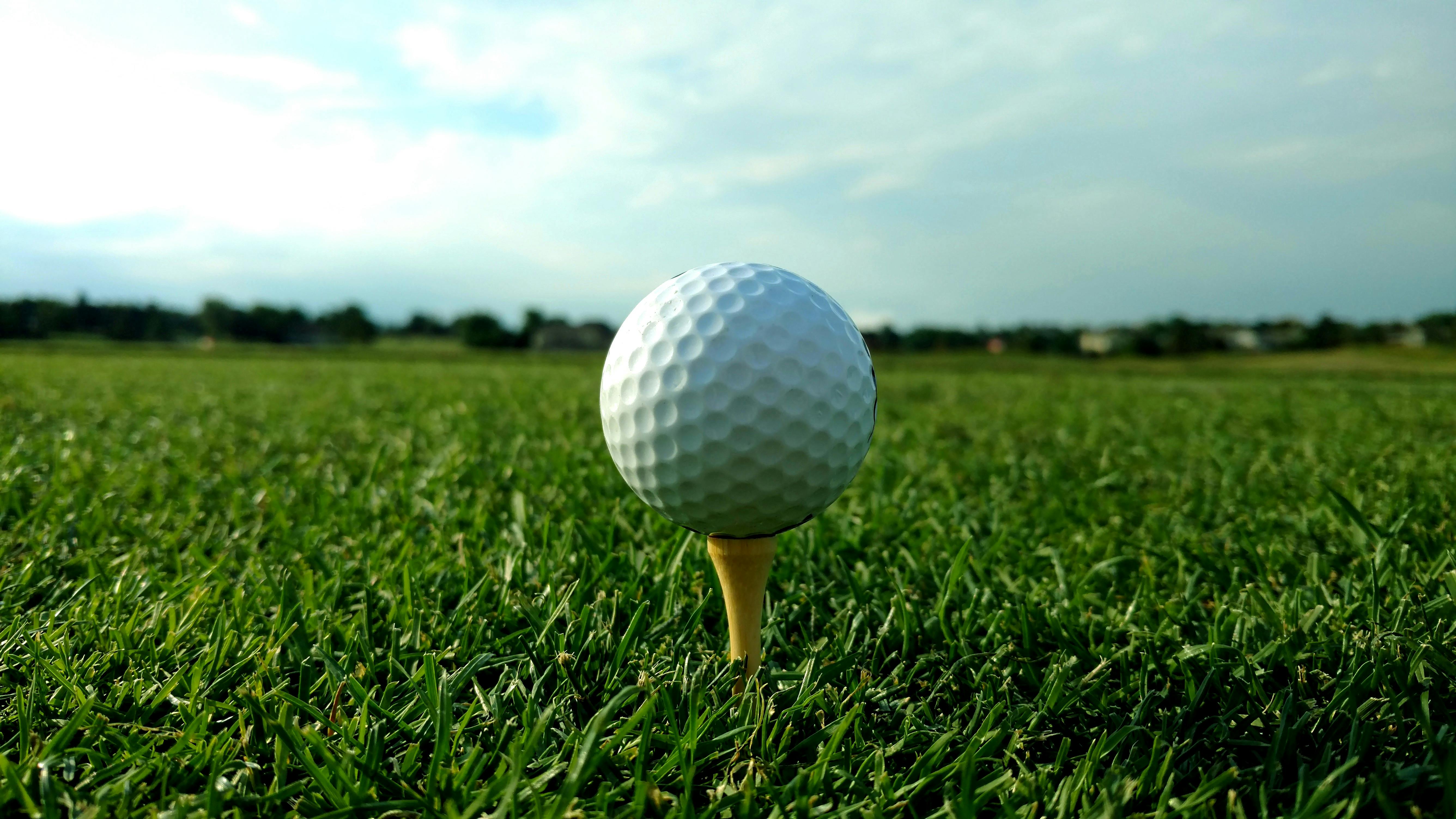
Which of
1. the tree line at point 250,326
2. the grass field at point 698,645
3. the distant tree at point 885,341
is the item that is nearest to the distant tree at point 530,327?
the tree line at point 250,326

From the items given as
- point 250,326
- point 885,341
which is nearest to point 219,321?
point 250,326

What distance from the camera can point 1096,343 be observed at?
1668 inches

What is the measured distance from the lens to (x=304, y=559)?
7.68 feet

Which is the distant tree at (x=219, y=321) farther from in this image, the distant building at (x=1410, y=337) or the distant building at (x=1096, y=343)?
the distant building at (x=1410, y=337)

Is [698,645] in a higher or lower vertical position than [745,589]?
lower

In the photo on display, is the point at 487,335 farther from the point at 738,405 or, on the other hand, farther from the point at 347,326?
the point at 738,405

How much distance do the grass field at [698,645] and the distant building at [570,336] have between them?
49953 mm

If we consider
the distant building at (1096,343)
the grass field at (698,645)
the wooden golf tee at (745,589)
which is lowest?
the grass field at (698,645)

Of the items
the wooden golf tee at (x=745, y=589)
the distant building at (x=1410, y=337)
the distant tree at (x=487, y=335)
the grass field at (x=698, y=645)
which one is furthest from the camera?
the distant tree at (x=487, y=335)

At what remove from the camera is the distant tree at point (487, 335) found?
50031mm

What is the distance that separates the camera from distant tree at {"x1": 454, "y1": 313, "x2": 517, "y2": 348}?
164 ft

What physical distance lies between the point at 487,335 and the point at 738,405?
168 feet

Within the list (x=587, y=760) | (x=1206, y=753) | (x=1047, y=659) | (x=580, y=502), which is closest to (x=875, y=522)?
(x=1047, y=659)

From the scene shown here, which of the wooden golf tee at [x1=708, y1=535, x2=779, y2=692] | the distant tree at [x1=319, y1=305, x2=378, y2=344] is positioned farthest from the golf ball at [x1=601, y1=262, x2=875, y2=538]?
the distant tree at [x1=319, y1=305, x2=378, y2=344]
